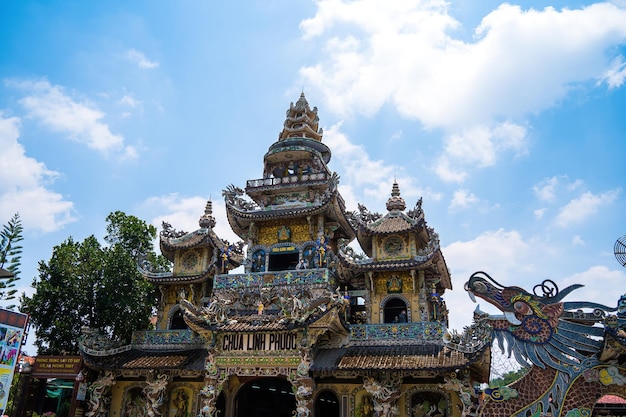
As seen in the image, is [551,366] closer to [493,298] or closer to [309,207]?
[493,298]

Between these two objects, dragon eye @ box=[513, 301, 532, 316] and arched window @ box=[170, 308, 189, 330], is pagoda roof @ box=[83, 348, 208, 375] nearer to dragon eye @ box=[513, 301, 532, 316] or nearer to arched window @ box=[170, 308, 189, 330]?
arched window @ box=[170, 308, 189, 330]

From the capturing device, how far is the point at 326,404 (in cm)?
1842

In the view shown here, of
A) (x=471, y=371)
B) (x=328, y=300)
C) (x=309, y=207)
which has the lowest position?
(x=471, y=371)

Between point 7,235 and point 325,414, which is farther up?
point 7,235

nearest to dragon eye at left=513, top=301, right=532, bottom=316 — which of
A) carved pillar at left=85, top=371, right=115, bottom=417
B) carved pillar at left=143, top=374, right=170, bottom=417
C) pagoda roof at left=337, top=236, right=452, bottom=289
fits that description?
pagoda roof at left=337, top=236, right=452, bottom=289

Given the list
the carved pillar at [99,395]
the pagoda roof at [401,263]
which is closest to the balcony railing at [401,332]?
the pagoda roof at [401,263]

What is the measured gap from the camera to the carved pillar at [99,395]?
17.6 m

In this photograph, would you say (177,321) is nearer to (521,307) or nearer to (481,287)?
(481,287)

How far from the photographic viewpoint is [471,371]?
1481 centimetres

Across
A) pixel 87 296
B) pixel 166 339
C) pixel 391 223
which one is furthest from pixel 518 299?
pixel 87 296

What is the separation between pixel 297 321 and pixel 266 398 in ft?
17.6

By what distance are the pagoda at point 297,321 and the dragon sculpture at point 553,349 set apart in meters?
1.81

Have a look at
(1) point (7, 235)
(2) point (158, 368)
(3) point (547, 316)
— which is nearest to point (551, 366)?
(3) point (547, 316)

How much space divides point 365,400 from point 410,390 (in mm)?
1507
